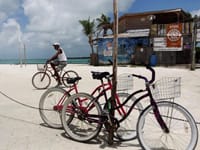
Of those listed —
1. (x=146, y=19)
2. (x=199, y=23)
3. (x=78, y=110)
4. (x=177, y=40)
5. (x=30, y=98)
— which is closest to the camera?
(x=78, y=110)

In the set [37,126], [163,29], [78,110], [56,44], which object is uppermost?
[163,29]

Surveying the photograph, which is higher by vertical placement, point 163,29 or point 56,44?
point 163,29

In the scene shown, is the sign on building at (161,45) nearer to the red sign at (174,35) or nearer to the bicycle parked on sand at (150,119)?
the red sign at (174,35)

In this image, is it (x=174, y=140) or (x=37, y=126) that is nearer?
(x=174, y=140)

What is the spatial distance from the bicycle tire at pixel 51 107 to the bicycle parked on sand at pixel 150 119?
449 millimetres

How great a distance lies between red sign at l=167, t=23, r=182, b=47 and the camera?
68.3ft

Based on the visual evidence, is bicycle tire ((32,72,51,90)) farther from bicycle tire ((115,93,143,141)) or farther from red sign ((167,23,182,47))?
red sign ((167,23,182,47))

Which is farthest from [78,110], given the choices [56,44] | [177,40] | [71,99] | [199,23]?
[177,40]

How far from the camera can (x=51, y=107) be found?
4.91 m

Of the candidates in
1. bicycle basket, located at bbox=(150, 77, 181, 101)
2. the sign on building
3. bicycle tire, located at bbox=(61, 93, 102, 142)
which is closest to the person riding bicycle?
bicycle tire, located at bbox=(61, 93, 102, 142)

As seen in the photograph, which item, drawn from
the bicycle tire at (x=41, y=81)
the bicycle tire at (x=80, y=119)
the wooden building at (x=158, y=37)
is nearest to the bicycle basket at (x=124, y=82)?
the bicycle tire at (x=80, y=119)

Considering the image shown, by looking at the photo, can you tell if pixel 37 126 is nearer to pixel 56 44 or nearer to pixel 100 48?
pixel 56 44

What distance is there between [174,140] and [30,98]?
501 cm

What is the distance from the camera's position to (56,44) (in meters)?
9.55
